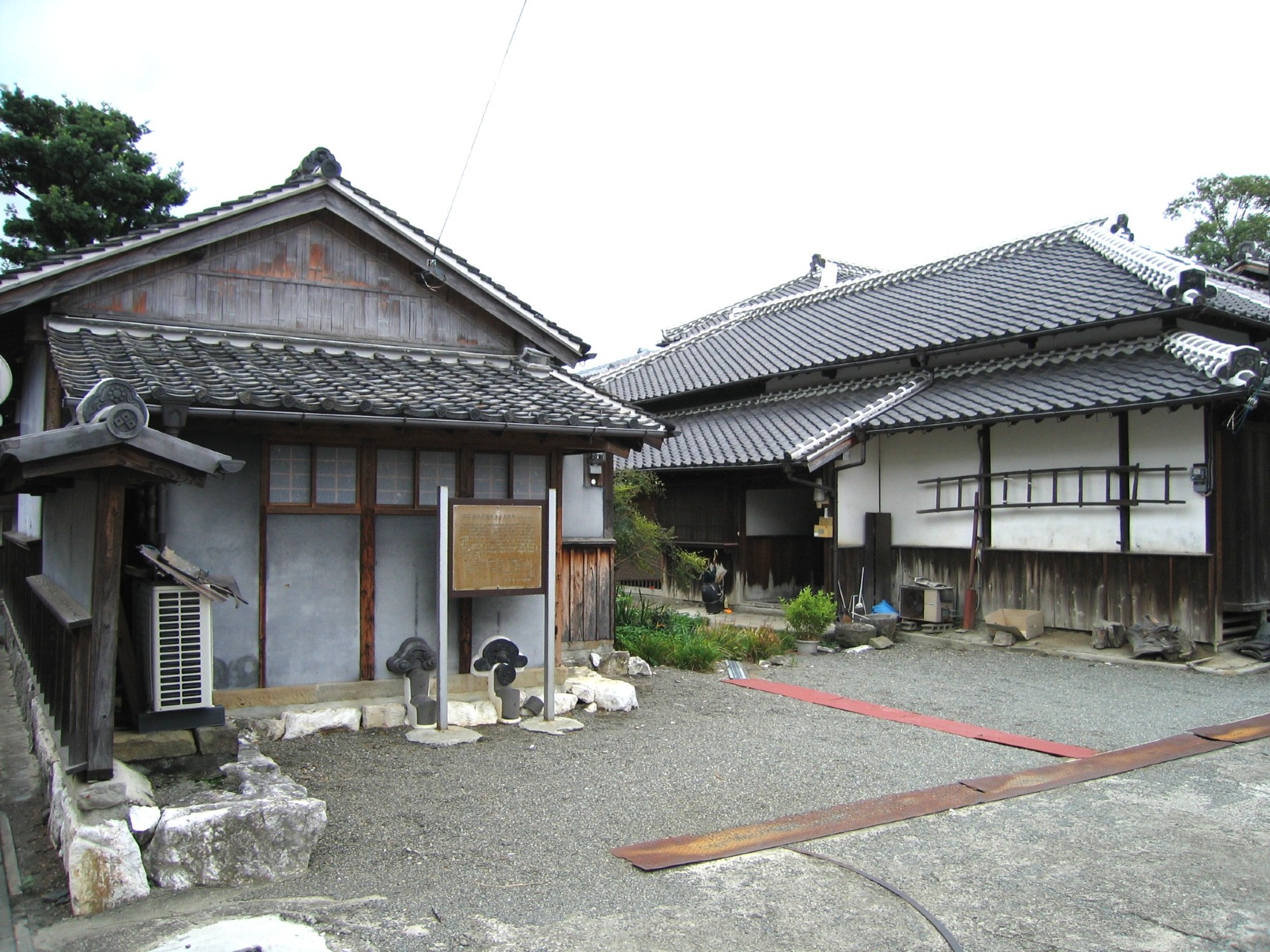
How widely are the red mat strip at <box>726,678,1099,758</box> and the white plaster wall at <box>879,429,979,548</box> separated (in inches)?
227

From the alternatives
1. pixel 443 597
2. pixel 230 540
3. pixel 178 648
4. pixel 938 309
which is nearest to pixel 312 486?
pixel 230 540

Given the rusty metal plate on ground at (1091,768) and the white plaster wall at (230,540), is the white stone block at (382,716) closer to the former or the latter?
the white plaster wall at (230,540)

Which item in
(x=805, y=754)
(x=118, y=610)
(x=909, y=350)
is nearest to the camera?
(x=118, y=610)

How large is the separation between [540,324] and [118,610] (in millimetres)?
6444

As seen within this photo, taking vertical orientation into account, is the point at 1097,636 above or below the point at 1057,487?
below

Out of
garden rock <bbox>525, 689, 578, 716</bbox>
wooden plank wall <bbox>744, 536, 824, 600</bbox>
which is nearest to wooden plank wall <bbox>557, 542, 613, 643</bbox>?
garden rock <bbox>525, 689, 578, 716</bbox>

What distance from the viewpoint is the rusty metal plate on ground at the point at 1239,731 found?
29.2 feet

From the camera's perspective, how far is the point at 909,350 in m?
17.4

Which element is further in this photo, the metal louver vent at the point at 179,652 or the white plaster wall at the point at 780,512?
the white plaster wall at the point at 780,512

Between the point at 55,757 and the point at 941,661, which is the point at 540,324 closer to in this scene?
the point at 55,757

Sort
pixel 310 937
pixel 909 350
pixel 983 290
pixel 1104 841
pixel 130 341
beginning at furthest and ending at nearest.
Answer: pixel 983 290 → pixel 909 350 → pixel 130 341 → pixel 1104 841 → pixel 310 937

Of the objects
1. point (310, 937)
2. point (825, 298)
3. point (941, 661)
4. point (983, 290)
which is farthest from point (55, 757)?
point (825, 298)

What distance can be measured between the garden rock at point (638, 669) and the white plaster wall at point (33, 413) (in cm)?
648

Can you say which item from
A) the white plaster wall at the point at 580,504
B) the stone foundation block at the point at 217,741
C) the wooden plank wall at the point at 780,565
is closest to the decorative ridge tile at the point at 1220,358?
the wooden plank wall at the point at 780,565
